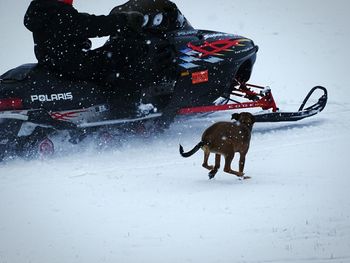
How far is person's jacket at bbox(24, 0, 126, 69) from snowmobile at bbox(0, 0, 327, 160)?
222mm

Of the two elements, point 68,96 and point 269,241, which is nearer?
point 269,241

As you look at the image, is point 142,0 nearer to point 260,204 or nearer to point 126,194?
point 126,194

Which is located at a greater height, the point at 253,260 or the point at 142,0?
the point at 142,0

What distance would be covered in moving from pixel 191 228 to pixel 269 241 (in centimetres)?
60

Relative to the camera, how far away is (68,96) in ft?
21.7

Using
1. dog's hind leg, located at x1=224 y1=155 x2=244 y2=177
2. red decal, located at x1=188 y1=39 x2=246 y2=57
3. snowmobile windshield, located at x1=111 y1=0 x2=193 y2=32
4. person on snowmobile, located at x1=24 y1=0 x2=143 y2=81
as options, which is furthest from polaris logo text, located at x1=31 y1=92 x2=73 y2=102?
dog's hind leg, located at x1=224 y1=155 x2=244 y2=177

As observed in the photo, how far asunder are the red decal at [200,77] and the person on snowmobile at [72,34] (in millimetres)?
824

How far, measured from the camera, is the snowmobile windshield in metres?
7.02

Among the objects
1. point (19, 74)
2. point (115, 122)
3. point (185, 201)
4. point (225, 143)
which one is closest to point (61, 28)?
point (19, 74)

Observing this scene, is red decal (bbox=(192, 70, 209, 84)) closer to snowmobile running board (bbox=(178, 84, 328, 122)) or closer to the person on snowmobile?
snowmobile running board (bbox=(178, 84, 328, 122))

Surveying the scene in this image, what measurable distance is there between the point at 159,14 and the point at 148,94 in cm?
90

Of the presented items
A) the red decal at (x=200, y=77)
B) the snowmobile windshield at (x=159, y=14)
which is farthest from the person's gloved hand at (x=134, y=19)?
the red decal at (x=200, y=77)

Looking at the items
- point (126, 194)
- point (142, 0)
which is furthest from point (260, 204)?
point (142, 0)

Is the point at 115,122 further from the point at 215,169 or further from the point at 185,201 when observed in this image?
the point at 185,201
